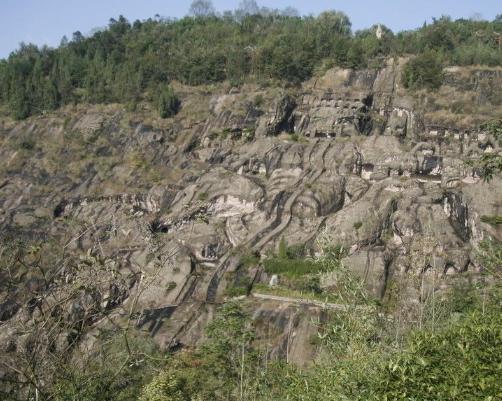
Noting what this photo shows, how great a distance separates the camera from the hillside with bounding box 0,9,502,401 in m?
15.8

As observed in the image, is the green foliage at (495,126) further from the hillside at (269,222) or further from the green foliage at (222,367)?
the green foliage at (222,367)

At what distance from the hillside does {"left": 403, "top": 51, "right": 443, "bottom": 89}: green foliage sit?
368mm

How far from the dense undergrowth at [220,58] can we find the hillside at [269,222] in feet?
2.57

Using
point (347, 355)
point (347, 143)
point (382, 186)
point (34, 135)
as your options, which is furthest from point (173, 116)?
point (347, 355)

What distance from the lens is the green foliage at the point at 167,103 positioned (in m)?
90.6

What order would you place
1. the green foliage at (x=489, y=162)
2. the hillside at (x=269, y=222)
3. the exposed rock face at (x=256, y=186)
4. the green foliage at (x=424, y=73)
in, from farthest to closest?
the green foliage at (x=424, y=73) < the exposed rock face at (x=256, y=186) < the hillside at (x=269, y=222) < the green foliage at (x=489, y=162)

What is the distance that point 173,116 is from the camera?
91.1 metres

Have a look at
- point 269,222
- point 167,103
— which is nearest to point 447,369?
point 269,222

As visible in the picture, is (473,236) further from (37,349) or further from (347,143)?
(37,349)

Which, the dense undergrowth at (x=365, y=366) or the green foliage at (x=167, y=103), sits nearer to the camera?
the dense undergrowth at (x=365, y=366)

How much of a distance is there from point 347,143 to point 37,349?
61110mm

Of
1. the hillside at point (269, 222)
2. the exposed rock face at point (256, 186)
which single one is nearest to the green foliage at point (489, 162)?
the hillside at point (269, 222)

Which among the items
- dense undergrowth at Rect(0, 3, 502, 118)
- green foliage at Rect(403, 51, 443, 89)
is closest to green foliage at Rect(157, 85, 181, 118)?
dense undergrowth at Rect(0, 3, 502, 118)

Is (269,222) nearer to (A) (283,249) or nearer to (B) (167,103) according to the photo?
(A) (283,249)
